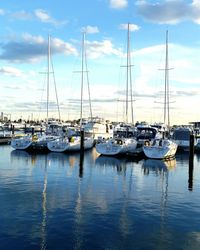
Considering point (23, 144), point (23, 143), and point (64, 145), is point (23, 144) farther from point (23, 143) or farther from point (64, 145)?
point (64, 145)

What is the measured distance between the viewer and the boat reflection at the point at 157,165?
116ft

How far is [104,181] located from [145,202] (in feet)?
24.2

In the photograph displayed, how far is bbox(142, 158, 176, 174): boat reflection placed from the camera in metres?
35.2

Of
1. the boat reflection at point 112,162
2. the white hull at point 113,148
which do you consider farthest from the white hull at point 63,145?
the boat reflection at point 112,162

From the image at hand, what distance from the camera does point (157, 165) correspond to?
39.0 m

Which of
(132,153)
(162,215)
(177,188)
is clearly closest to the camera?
(162,215)

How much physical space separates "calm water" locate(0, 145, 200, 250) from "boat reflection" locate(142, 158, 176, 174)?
4.39 feet

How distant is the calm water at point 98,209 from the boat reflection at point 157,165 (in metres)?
1.34

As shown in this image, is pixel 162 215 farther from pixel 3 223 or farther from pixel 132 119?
pixel 132 119

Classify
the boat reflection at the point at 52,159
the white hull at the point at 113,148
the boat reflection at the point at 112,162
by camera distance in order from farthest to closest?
the white hull at the point at 113,148, the boat reflection at the point at 52,159, the boat reflection at the point at 112,162

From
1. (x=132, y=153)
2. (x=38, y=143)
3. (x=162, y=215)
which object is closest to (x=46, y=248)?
(x=162, y=215)

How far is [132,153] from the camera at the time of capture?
4616cm

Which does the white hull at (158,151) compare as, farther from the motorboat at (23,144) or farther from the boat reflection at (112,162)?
the motorboat at (23,144)

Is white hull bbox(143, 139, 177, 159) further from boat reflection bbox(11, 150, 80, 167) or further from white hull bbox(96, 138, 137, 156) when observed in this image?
boat reflection bbox(11, 150, 80, 167)
